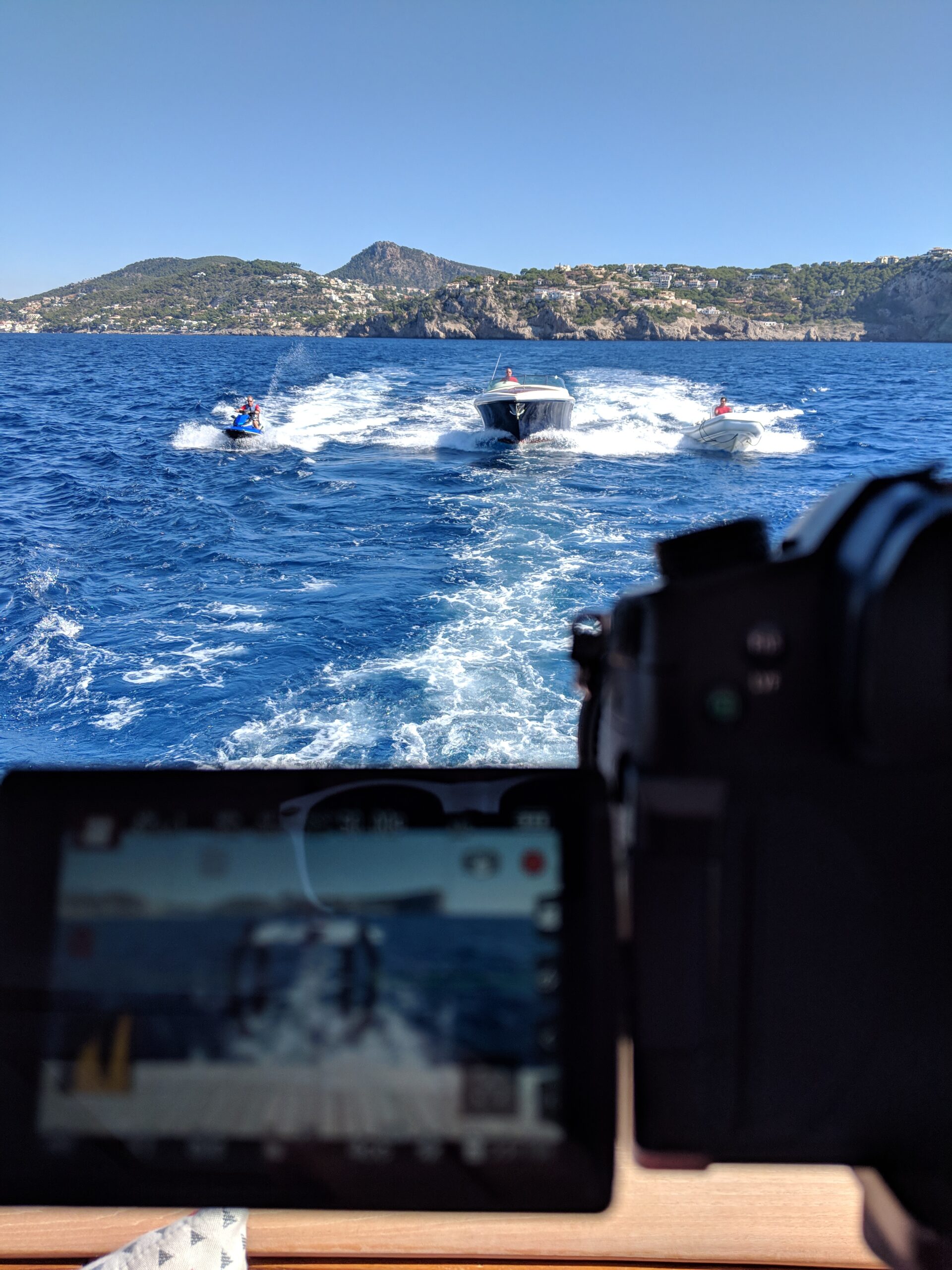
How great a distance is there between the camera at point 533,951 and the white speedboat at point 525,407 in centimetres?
2012

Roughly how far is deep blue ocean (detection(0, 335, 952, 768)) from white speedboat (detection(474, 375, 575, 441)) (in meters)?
0.52

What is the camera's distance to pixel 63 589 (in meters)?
10.4

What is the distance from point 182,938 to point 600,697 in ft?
1.50

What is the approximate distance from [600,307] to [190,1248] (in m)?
120

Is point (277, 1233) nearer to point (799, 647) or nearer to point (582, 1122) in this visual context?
point (582, 1122)

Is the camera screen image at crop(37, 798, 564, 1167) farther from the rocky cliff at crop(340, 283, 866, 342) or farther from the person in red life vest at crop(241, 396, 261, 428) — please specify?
the rocky cliff at crop(340, 283, 866, 342)

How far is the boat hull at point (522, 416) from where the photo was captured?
20.1 metres

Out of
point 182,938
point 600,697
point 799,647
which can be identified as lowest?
point 182,938

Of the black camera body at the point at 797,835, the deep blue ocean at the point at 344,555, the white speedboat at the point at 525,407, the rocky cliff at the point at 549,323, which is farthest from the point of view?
the rocky cliff at the point at 549,323

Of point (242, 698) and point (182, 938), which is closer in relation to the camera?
point (182, 938)

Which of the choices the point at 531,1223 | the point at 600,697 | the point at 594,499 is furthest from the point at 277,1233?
the point at 594,499

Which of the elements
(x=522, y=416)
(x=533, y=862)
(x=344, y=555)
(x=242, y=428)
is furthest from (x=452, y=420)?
(x=533, y=862)

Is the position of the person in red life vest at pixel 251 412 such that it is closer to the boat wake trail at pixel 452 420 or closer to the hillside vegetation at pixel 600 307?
the boat wake trail at pixel 452 420

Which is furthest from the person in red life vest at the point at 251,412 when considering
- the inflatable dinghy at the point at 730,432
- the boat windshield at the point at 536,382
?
the inflatable dinghy at the point at 730,432
